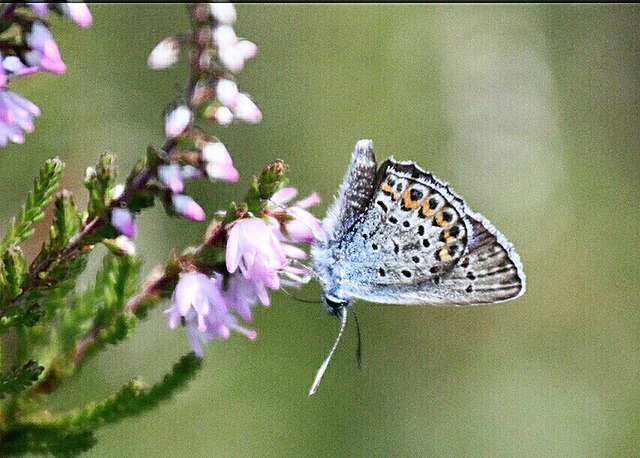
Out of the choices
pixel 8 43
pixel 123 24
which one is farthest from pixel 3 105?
pixel 123 24

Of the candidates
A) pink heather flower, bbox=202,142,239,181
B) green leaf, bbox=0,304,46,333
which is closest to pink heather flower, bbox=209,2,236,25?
pink heather flower, bbox=202,142,239,181

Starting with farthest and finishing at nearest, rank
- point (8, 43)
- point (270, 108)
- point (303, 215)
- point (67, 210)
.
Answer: point (270, 108)
point (303, 215)
point (67, 210)
point (8, 43)

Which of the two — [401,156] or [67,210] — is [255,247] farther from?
[401,156]

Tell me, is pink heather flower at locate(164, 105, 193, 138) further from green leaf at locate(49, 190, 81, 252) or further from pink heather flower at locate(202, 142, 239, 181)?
green leaf at locate(49, 190, 81, 252)

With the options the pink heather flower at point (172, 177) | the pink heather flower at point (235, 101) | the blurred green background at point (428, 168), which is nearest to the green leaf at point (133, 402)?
the pink heather flower at point (172, 177)

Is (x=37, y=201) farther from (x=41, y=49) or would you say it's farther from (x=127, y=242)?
(x=41, y=49)

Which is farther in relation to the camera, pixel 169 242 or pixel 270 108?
pixel 270 108
